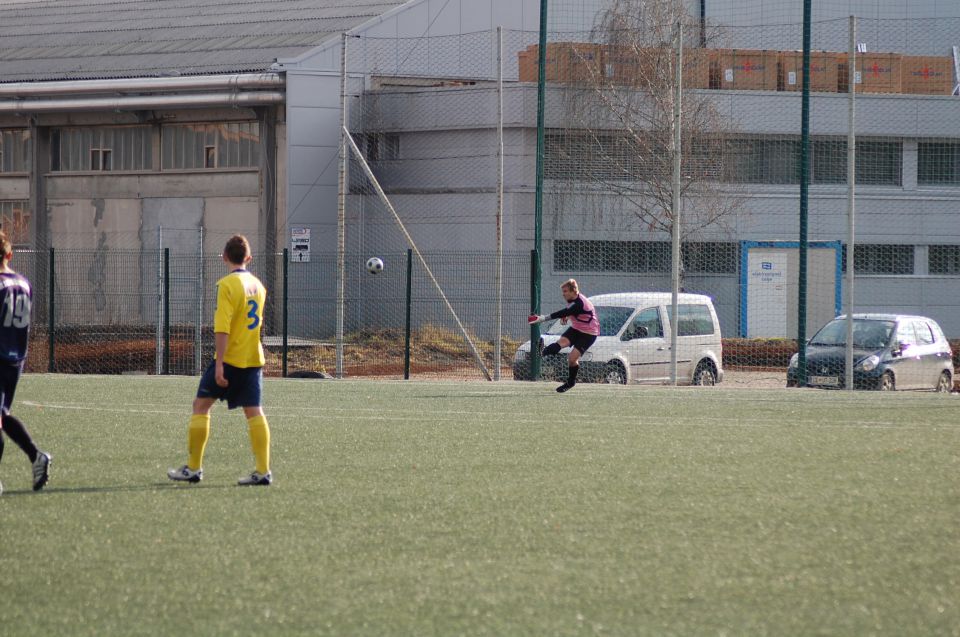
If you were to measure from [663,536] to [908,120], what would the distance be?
99.6 ft

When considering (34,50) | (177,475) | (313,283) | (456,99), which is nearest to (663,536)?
(177,475)

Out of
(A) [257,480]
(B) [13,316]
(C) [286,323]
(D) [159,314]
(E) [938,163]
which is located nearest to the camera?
(B) [13,316]

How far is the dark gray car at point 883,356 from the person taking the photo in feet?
67.4

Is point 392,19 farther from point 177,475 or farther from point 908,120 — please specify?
point 177,475

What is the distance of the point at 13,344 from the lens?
7809mm

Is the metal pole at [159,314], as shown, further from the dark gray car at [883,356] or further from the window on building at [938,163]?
the window on building at [938,163]

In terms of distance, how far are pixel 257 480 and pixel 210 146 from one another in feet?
92.4

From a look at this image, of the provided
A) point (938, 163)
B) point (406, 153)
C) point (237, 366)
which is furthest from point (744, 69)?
point (237, 366)

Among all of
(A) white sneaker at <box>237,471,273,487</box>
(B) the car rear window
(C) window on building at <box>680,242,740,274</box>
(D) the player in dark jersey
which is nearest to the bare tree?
(C) window on building at <box>680,242,740,274</box>

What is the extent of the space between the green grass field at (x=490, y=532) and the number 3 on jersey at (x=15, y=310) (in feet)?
3.43

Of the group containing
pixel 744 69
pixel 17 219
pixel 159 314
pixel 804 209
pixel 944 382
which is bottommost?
pixel 944 382

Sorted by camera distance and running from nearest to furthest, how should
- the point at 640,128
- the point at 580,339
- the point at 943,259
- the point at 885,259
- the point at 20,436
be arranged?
the point at 20,436 → the point at 580,339 → the point at 640,128 → the point at 885,259 → the point at 943,259

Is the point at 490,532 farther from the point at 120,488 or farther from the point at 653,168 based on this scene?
the point at 653,168

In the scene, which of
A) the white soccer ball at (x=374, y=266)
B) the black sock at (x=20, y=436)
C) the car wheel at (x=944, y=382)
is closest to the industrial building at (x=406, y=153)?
the white soccer ball at (x=374, y=266)
